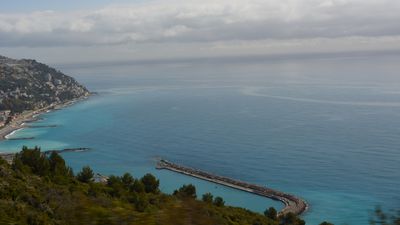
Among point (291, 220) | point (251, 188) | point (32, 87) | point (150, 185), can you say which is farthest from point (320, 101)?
point (32, 87)

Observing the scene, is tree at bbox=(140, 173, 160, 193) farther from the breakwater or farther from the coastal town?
the coastal town

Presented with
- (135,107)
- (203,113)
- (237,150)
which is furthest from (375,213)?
(135,107)

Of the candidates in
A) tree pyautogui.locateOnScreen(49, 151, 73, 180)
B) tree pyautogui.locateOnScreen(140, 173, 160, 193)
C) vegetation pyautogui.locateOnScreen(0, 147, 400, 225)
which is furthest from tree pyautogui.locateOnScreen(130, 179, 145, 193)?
tree pyautogui.locateOnScreen(49, 151, 73, 180)

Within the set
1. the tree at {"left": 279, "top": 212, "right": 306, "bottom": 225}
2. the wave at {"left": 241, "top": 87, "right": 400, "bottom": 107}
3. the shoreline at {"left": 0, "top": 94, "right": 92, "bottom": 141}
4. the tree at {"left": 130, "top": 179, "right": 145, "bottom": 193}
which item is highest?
the wave at {"left": 241, "top": 87, "right": 400, "bottom": 107}

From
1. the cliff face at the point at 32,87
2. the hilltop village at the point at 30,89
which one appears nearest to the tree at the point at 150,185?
the hilltop village at the point at 30,89

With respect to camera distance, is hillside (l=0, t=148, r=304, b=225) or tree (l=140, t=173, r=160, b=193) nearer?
hillside (l=0, t=148, r=304, b=225)

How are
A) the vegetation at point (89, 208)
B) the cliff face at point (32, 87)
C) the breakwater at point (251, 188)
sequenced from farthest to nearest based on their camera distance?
1. the cliff face at point (32, 87)
2. the breakwater at point (251, 188)
3. the vegetation at point (89, 208)

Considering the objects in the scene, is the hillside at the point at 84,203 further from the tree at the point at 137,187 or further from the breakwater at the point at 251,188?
the breakwater at the point at 251,188
